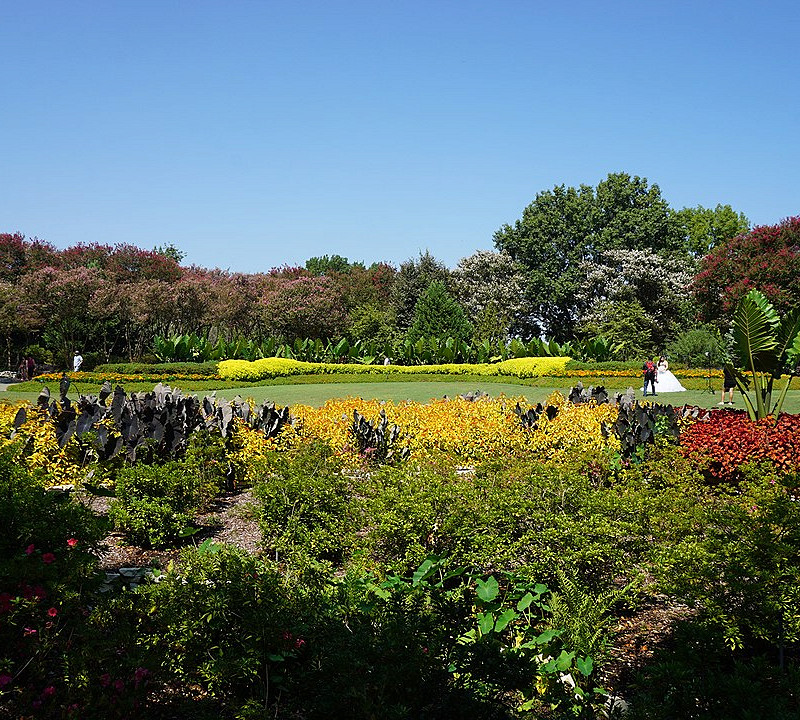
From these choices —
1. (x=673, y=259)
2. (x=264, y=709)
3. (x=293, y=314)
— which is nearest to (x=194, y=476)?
(x=264, y=709)

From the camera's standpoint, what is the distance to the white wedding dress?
20.2 m

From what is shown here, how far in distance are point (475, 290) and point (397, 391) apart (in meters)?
21.8

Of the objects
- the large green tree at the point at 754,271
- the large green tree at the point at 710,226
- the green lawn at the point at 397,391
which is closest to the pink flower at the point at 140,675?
the green lawn at the point at 397,391

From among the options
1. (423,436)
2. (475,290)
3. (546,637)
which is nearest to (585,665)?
(546,637)

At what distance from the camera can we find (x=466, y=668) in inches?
113

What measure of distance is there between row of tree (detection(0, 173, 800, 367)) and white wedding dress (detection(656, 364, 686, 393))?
36.2 ft

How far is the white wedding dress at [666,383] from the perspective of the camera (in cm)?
2019

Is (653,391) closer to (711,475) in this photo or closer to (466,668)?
(711,475)

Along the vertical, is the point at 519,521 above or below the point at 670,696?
above

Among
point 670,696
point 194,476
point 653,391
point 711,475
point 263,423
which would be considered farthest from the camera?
point 653,391

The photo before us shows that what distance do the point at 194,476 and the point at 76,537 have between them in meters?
→ 1.87

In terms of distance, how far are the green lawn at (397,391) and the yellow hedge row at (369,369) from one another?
1202 millimetres

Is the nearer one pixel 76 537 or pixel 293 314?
pixel 76 537

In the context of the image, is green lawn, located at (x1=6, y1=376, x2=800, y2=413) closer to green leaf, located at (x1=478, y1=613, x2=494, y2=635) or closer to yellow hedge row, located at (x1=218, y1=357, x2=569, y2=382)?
yellow hedge row, located at (x1=218, y1=357, x2=569, y2=382)
